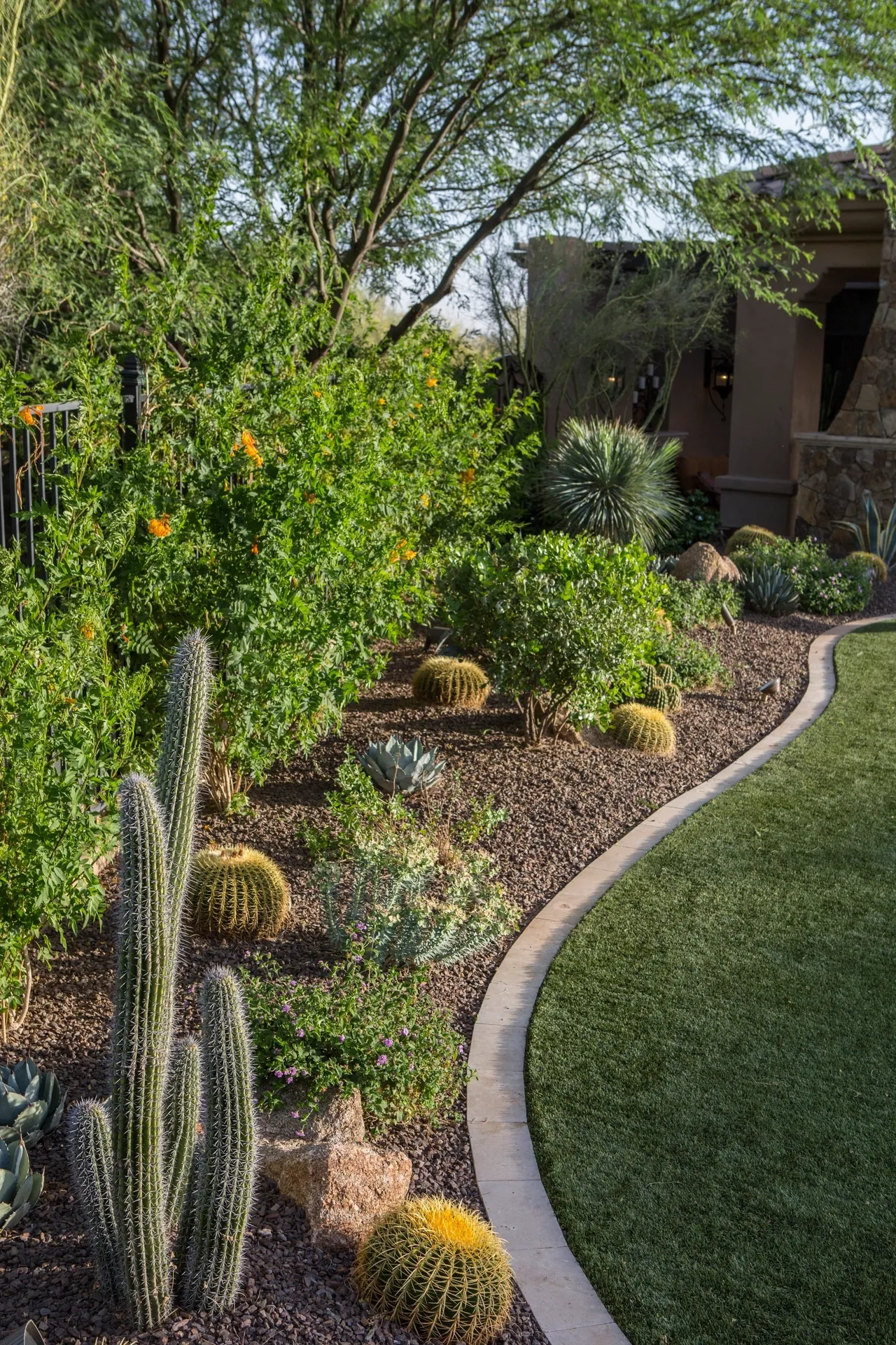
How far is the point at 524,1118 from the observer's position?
425 centimetres

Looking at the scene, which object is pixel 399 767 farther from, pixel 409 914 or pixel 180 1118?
pixel 180 1118

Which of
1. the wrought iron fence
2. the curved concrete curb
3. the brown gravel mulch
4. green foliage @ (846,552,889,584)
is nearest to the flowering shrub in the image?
green foliage @ (846,552,889,584)

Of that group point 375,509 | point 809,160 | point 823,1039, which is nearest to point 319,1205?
→ point 823,1039

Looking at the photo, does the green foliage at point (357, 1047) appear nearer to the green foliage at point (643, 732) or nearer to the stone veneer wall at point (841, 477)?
the green foliage at point (643, 732)

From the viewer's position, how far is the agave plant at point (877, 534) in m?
16.0

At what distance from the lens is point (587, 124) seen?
32.7 feet

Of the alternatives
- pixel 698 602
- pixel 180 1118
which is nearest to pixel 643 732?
pixel 698 602

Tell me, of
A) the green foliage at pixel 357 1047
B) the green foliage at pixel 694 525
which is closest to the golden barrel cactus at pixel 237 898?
the green foliage at pixel 357 1047

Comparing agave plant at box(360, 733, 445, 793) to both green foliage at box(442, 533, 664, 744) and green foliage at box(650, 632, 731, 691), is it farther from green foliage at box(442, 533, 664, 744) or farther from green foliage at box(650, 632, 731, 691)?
green foliage at box(650, 632, 731, 691)

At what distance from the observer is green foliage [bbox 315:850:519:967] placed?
16.4ft

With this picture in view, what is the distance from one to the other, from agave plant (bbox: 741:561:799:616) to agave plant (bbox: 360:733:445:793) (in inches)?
276

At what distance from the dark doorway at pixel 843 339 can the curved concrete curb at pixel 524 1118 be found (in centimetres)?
1669

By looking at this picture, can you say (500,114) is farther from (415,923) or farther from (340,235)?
(415,923)

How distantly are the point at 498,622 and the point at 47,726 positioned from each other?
13.5 ft
